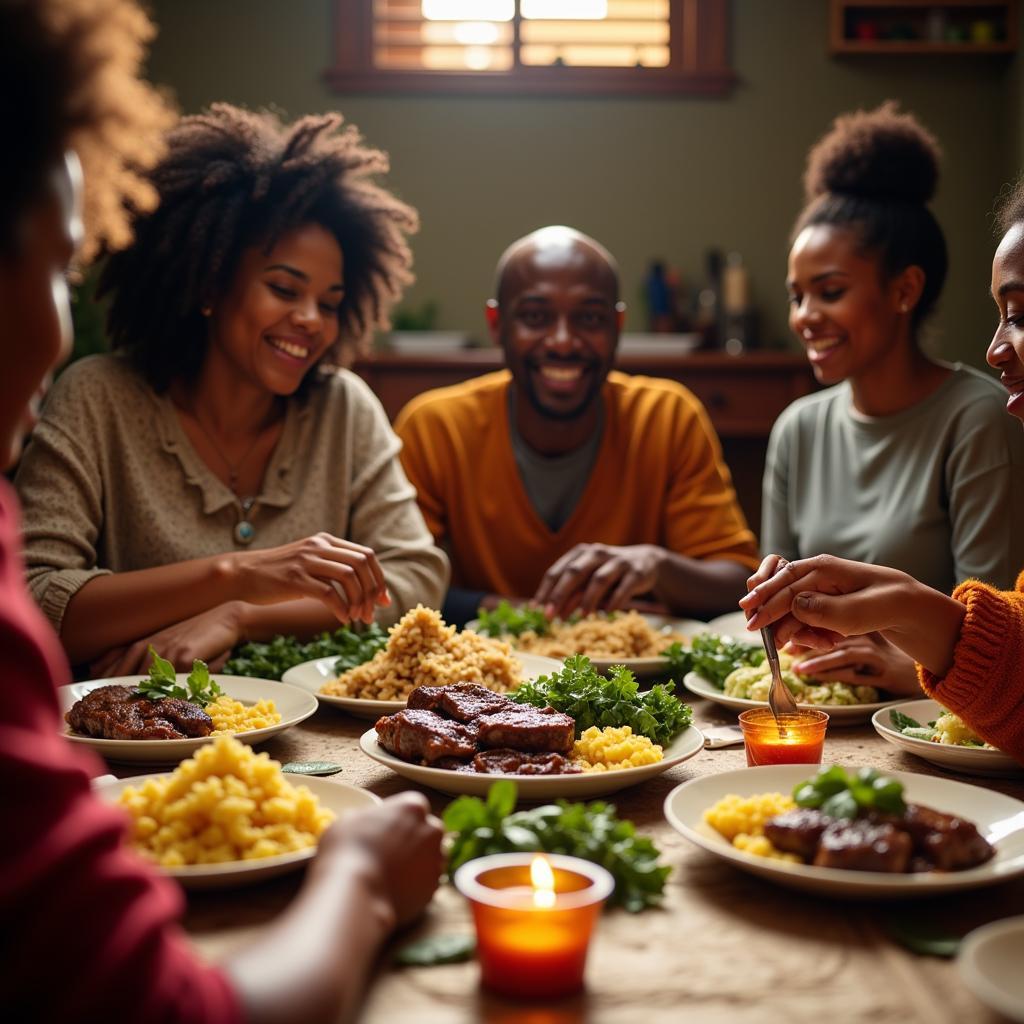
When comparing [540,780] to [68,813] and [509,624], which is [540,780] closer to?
[68,813]

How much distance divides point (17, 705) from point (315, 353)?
210cm

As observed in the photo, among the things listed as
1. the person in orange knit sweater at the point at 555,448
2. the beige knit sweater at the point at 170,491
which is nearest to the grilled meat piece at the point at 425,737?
the beige knit sweater at the point at 170,491

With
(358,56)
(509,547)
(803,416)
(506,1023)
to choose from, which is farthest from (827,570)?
(358,56)

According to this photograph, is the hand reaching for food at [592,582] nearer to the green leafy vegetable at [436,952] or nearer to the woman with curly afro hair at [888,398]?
the woman with curly afro hair at [888,398]

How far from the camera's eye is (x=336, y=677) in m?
2.20

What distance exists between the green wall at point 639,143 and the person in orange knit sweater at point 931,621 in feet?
13.1

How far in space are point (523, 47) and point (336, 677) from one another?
4179 millimetres

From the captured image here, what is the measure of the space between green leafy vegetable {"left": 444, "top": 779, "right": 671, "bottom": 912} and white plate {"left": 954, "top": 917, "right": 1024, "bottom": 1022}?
1.08ft

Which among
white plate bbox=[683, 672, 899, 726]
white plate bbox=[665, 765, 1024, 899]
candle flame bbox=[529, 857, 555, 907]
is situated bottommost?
white plate bbox=[683, 672, 899, 726]

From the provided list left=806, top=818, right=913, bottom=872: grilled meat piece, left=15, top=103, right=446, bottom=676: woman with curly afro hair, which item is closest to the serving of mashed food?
left=806, top=818, right=913, bottom=872: grilled meat piece

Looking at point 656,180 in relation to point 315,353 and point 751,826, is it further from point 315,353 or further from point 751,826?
point 751,826

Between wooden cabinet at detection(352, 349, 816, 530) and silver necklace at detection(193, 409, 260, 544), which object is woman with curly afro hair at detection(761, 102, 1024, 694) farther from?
wooden cabinet at detection(352, 349, 816, 530)

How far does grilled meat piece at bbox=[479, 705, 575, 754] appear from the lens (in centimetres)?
156

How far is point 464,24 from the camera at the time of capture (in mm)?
5504
